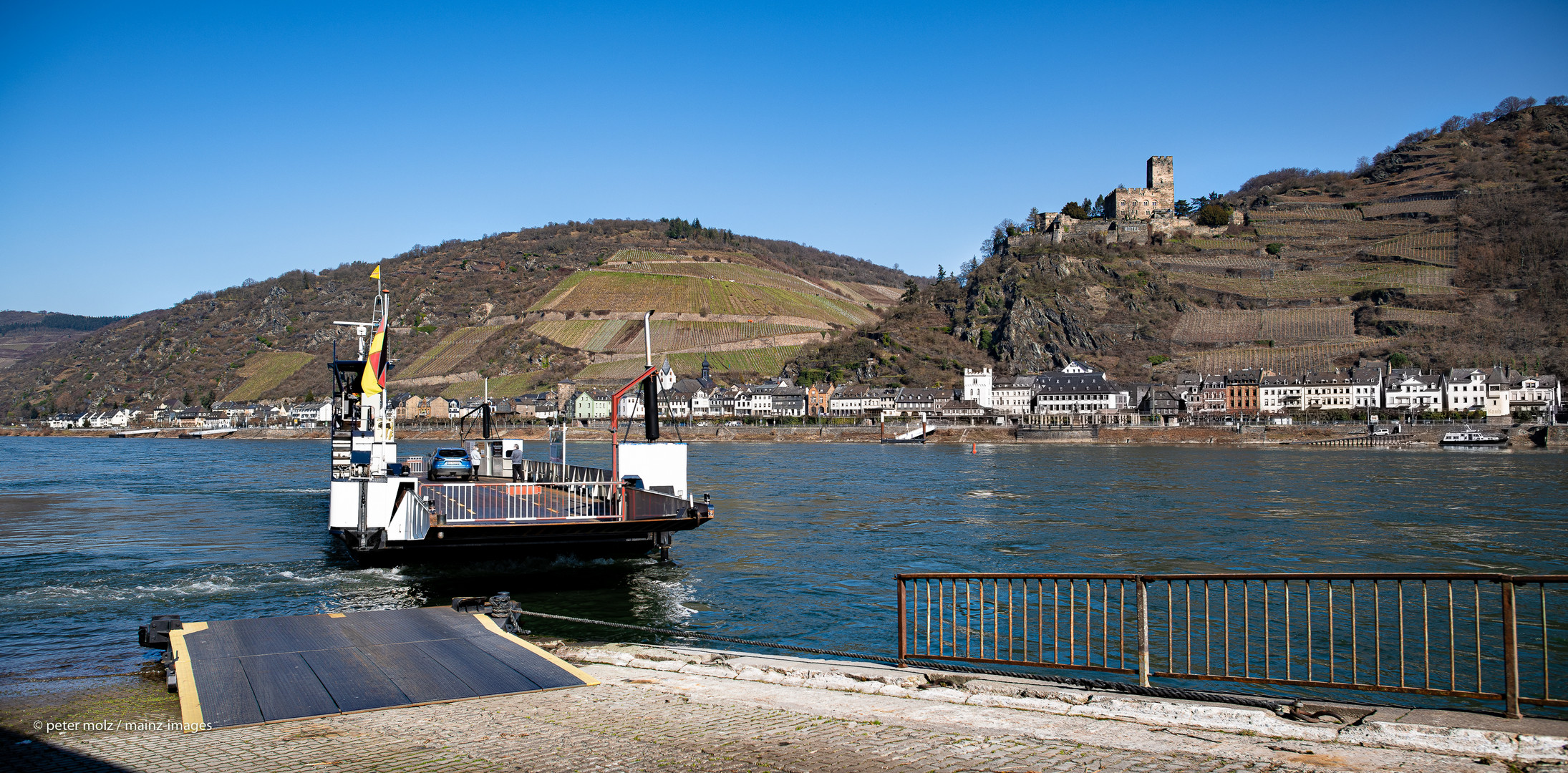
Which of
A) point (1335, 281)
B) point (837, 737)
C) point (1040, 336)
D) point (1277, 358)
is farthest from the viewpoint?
point (1335, 281)

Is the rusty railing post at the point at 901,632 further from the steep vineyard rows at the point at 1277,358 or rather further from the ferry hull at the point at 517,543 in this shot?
the steep vineyard rows at the point at 1277,358

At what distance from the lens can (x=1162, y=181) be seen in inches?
7520

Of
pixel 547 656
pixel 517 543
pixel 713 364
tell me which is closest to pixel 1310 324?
pixel 713 364

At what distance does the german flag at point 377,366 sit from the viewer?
912 inches

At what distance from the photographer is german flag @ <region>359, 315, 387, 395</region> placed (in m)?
23.2

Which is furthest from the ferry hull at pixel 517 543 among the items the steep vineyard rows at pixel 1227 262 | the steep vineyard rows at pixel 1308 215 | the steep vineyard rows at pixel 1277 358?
the steep vineyard rows at pixel 1308 215

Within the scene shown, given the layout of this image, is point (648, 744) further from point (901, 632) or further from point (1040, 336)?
point (1040, 336)

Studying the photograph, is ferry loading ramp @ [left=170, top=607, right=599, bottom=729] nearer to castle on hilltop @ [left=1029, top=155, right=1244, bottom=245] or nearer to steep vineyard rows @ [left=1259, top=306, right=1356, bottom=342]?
steep vineyard rows @ [left=1259, top=306, right=1356, bottom=342]

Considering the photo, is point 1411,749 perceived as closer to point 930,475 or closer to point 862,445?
point 930,475

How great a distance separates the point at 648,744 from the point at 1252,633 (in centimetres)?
1188

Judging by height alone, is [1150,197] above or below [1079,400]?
above

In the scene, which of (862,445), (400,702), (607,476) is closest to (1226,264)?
(862,445)

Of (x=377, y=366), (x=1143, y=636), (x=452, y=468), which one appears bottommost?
(x=1143, y=636)

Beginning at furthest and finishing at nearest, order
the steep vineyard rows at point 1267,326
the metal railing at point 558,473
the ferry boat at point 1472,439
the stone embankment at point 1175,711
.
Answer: the steep vineyard rows at point 1267,326
the ferry boat at point 1472,439
the metal railing at point 558,473
the stone embankment at point 1175,711
